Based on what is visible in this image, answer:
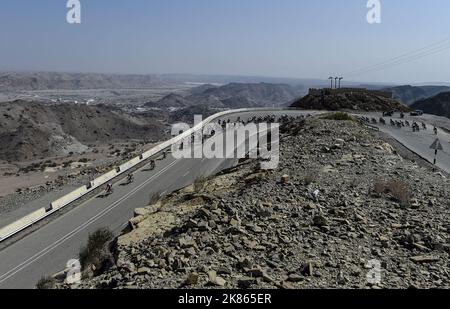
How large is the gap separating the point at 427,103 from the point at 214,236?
128 metres

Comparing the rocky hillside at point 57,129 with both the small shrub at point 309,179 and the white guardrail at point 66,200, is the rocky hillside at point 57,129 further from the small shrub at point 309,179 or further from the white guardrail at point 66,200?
the small shrub at point 309,179

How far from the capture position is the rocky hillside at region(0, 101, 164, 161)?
224ft

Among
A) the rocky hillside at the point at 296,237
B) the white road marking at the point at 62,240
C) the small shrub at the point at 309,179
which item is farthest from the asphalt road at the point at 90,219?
the small shrub at the point at 309,179

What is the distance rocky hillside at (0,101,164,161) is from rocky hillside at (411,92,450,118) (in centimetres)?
7336

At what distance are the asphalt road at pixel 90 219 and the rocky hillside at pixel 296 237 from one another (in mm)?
4851

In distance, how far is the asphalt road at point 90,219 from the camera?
18.5 m

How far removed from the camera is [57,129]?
262 feet

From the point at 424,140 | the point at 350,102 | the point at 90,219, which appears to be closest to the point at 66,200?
the point at 90,219

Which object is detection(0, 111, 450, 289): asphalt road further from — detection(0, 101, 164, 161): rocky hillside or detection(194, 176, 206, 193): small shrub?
detection(0, 101, 164, 161): rocky hillside

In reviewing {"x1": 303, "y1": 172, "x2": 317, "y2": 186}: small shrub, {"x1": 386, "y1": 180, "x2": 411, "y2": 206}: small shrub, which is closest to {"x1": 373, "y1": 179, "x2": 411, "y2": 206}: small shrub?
{"x1": 386, "y1": 180, "x2": 411, "y2": 206}: small shrub

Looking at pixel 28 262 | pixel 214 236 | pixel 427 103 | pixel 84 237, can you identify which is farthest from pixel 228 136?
pixel 427 103

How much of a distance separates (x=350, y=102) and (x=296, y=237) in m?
62.4

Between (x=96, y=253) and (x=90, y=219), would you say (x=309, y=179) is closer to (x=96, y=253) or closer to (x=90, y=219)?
(x=96, y=253)
